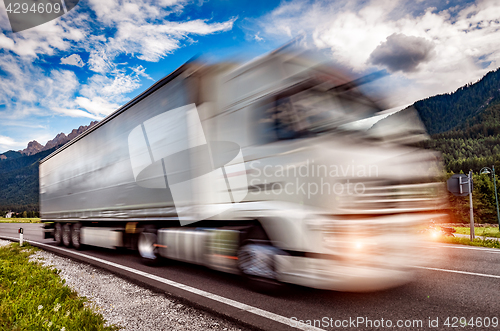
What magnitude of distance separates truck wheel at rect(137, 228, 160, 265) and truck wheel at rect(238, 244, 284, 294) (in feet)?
8.64

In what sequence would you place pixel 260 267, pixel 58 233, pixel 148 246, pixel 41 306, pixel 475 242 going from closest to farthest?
1. pixel 41 306
2. pixel 260 267
3. pixel 148 246
4. pixel 475 242
5. pixel 58 233

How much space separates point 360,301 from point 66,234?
34.0 ft

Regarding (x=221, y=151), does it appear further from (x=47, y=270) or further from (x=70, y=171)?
(x=70, y=171)

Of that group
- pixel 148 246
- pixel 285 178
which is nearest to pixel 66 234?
pixel 148 246

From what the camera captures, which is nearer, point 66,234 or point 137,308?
point 137,308

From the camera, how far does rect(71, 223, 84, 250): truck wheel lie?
9807 millimetres

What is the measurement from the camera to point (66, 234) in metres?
10.9

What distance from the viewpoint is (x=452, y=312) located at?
3465 mm

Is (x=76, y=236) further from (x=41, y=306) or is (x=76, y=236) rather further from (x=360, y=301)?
(x=360, y=301)

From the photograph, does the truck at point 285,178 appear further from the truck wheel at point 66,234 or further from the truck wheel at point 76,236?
the truck wheel at point 66,234

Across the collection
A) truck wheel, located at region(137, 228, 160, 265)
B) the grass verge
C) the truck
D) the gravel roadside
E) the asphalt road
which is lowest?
the grass verge

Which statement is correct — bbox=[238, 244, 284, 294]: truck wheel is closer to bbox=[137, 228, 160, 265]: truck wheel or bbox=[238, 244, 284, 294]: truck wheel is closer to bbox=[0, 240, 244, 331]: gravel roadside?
bbox=[0, 240, 244, 331]: gravel roadside

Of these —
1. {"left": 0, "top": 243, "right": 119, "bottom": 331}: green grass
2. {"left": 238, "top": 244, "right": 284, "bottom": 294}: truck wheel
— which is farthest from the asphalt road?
{"left": 0, "top": 243, "right": 119, "bottom": 331}: green grass

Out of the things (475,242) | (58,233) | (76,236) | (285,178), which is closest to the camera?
(285,178)
